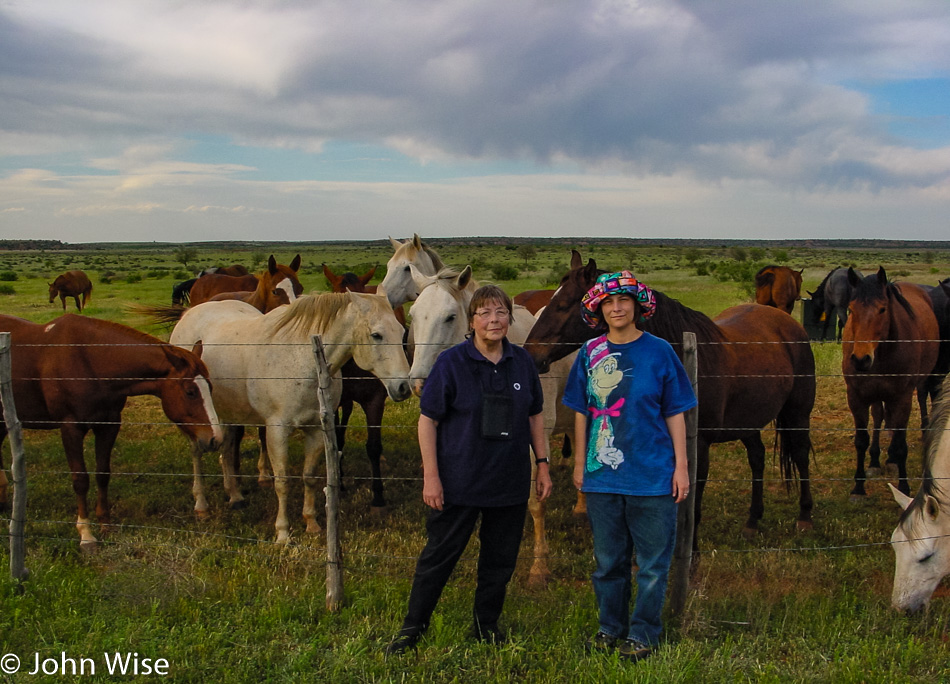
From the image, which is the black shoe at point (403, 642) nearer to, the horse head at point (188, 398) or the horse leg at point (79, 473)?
the horse head at point (188, 398)

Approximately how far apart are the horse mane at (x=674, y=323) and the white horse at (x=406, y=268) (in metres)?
2.09

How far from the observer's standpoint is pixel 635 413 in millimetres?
3264

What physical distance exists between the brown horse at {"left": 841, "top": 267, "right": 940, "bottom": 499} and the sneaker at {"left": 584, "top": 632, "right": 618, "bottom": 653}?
3732mm

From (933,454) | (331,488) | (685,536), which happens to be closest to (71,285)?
(331,488)

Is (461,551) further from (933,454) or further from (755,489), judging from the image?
(755,489)

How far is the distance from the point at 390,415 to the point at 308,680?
6984mm

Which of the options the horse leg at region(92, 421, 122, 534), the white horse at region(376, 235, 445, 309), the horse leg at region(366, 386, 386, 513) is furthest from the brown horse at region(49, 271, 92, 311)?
the white horse at region(376, 235, 445, 309)

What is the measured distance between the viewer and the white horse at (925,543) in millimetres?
3934

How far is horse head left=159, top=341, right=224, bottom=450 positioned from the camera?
5.20 metres

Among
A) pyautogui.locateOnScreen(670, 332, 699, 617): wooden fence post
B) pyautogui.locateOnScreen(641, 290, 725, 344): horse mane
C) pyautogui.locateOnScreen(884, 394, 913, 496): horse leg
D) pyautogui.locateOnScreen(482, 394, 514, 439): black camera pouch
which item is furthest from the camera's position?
pyautogui.locateOnScreen(884, 394, 913, 496): horse leg

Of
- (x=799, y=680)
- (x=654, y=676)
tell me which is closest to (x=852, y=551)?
(x=799, y=680)

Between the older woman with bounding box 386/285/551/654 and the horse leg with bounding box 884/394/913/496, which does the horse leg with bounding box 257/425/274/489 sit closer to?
the older woman with bounding box 386/285/551/654

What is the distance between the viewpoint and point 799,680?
3152mm

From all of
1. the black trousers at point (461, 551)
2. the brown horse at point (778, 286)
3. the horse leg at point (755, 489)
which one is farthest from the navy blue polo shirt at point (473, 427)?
the brown horse at point (778, 286)
